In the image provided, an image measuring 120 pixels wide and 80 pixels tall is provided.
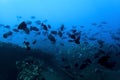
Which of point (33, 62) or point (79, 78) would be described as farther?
point (33, 62)

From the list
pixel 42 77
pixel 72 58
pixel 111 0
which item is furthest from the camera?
pixel 111 0

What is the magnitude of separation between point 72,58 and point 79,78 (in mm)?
6254

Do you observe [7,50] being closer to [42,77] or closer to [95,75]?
[42,77]

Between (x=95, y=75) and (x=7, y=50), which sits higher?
(x=7, y=50)

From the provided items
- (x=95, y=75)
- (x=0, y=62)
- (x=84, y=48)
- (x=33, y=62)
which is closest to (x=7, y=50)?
(x=0, y=62)

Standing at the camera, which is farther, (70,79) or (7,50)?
(7,50)

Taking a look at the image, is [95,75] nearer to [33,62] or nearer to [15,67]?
[33,62]

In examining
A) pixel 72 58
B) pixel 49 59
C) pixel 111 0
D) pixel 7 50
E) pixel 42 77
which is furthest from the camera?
pixel 111 0

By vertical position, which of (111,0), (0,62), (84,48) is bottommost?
(0,62)

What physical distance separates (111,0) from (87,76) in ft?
318

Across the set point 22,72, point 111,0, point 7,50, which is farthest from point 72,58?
point 111,0

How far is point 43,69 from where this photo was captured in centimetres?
1038

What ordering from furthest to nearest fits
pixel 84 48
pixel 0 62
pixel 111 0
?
pixel 111 0, pixel 84 48, pixel 0 62

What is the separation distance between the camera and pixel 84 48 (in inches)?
741
